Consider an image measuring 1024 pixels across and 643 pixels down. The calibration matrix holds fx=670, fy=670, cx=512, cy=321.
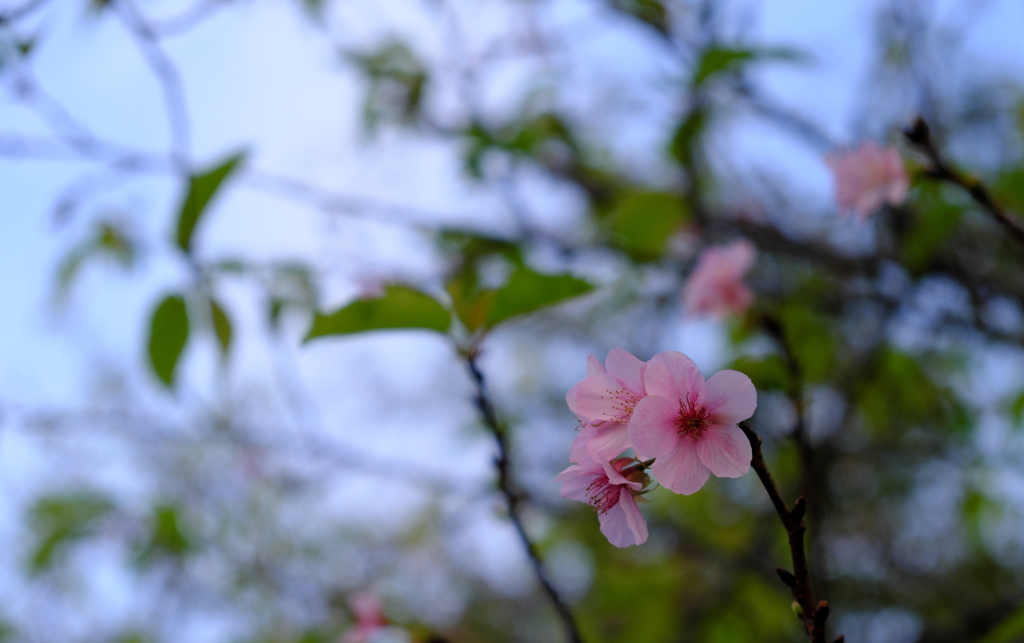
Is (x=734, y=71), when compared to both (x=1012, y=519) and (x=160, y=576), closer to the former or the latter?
(x=1012, y=519)

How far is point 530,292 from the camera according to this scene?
2.39 ft

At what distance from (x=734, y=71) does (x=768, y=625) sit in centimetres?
141

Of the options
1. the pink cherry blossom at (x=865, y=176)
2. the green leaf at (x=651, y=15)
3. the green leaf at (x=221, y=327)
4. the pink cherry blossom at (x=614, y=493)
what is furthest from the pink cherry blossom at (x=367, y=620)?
the green leaf at (x=651, y=15)

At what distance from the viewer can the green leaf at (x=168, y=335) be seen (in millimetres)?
1033

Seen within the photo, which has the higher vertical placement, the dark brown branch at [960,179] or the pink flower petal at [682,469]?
the dark brown branch at [960,179]

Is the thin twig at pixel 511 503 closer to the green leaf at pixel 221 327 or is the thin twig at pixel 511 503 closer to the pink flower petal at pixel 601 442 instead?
the pink flower petal at pixel 601 442

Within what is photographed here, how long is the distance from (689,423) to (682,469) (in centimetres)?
4

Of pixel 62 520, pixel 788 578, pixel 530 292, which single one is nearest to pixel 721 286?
pixel 530 292

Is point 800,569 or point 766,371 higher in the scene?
point 800,569

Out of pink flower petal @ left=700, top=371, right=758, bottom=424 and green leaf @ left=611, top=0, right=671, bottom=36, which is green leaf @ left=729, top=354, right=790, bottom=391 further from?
green leaf @ left=611, top=0, right=671, bottom=36

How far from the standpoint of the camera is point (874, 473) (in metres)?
2.76

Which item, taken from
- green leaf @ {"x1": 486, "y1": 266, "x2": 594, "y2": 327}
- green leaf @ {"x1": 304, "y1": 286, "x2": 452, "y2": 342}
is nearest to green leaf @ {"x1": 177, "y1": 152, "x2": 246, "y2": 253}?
green leaf @ {"x1": 304, "y1": 286, "x2": 452, "y2": 342}

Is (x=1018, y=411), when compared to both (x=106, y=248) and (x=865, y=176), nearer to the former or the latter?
(x=865, y=176)

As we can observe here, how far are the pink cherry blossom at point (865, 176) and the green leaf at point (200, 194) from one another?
890 mm
